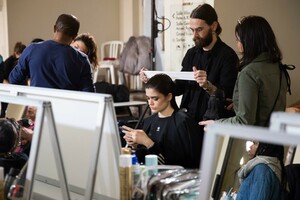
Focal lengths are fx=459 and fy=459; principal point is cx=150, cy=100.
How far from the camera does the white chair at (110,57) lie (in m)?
6.75

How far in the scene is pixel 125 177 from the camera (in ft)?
4.72

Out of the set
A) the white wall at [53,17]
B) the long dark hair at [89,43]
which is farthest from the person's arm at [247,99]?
the white wall at [53,17]

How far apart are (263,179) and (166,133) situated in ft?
2.20

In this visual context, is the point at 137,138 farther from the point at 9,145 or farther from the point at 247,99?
the point at 9,145

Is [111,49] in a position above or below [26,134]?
above

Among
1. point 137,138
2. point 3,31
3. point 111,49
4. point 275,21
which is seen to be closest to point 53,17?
point 3,31

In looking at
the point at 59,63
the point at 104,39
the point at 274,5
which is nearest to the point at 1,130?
the point at 59,63

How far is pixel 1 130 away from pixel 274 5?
133 inches

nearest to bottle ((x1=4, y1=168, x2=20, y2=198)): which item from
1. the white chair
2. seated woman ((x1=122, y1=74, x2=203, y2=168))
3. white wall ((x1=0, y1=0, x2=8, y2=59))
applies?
seated woman ((x1=122, y1=74, x2=203, y2=168))

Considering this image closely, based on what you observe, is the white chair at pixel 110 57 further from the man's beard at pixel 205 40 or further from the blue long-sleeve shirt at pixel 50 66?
the man's beard at pixel 205 40

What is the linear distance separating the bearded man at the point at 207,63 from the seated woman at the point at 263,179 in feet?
1.99

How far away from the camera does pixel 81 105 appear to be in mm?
1500

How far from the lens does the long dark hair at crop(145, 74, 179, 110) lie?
2.44m

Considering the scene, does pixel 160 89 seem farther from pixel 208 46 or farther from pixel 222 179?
pixel 222 179
